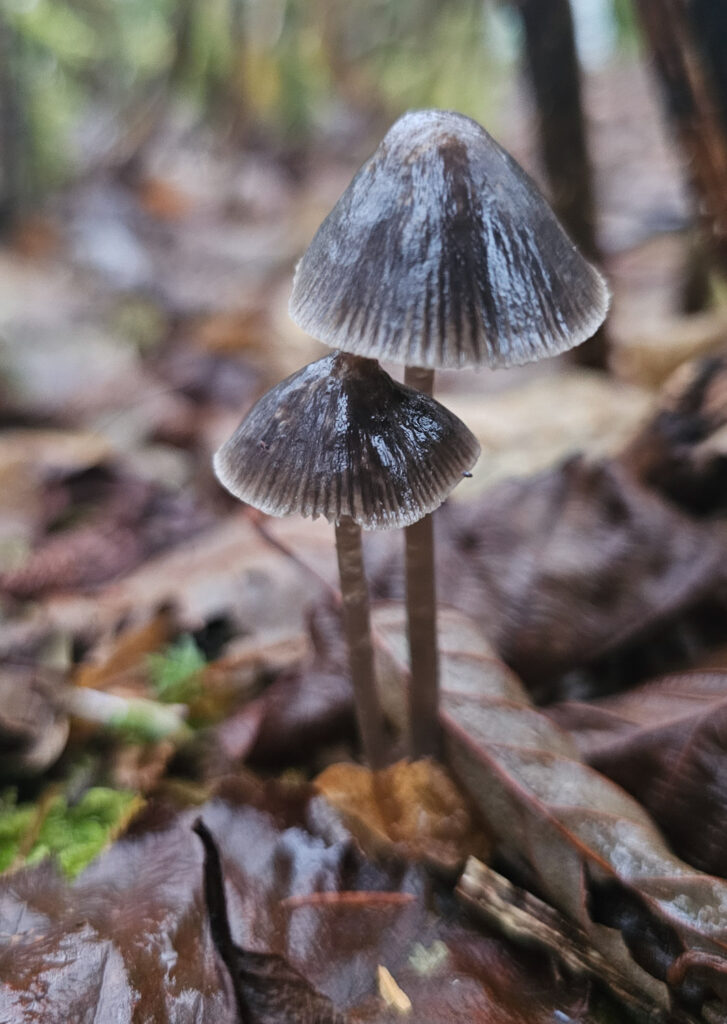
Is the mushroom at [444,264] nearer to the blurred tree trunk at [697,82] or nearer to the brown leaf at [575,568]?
the brown leaf at [575,568]

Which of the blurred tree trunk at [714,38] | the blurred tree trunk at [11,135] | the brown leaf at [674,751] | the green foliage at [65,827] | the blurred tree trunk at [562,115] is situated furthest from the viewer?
A: the blurred tree trunk at [11,135]

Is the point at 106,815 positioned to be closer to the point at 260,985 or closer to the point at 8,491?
the point at 260,985

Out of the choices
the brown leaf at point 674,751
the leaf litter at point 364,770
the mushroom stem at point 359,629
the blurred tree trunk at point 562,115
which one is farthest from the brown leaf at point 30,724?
the blurred tree trunk at point 562,115

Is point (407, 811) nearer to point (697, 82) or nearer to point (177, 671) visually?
point (177, 671)

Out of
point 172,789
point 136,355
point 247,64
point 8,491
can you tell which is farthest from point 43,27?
point 172,789

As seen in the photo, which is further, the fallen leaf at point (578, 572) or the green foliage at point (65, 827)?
the fallen leaf at point (578, 572)

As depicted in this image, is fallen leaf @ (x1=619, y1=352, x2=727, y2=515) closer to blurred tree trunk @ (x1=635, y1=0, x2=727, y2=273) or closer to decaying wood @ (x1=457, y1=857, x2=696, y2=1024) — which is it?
blurred tree trunk @ (x1=635, y1=0, x2=727, y2=273)
